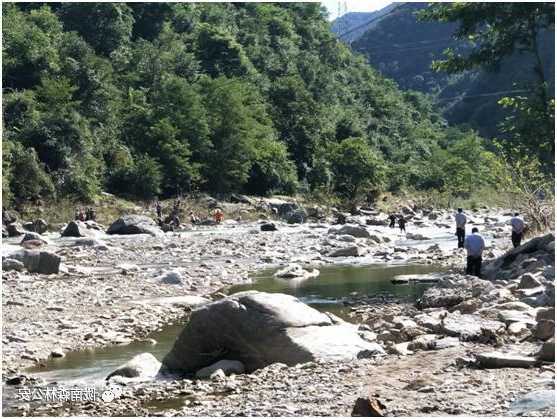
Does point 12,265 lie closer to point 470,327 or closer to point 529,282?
point 529,282

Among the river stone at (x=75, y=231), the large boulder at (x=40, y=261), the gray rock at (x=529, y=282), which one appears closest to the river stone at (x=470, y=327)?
the gray rock at (x=529, y=282)

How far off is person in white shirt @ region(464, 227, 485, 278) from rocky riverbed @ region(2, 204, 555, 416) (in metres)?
0.48

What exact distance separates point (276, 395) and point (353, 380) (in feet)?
3.03

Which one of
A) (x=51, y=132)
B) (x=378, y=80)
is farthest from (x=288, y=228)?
(x=378, y=80)

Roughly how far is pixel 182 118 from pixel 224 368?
52214mm

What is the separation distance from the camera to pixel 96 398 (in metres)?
9.16

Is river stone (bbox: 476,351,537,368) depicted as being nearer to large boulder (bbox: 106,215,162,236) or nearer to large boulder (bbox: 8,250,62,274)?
large boulder (bbox: 8,250,62,274)

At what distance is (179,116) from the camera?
61.1 m

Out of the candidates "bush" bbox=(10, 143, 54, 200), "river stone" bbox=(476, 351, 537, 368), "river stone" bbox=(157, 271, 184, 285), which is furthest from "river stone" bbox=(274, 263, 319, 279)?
"bush" bbox=(10, 143, 54, 200)

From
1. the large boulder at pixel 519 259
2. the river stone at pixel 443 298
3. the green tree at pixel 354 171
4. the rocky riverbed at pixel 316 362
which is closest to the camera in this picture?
the rocky riverbed at pixel 316 362

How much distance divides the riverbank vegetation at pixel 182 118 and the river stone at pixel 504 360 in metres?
16.3

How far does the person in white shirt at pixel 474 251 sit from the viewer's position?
18.3m

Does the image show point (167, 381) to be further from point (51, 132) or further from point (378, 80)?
point (378, 80)

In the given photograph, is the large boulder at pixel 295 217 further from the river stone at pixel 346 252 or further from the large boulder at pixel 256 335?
the large boulder at pixel 256 335
